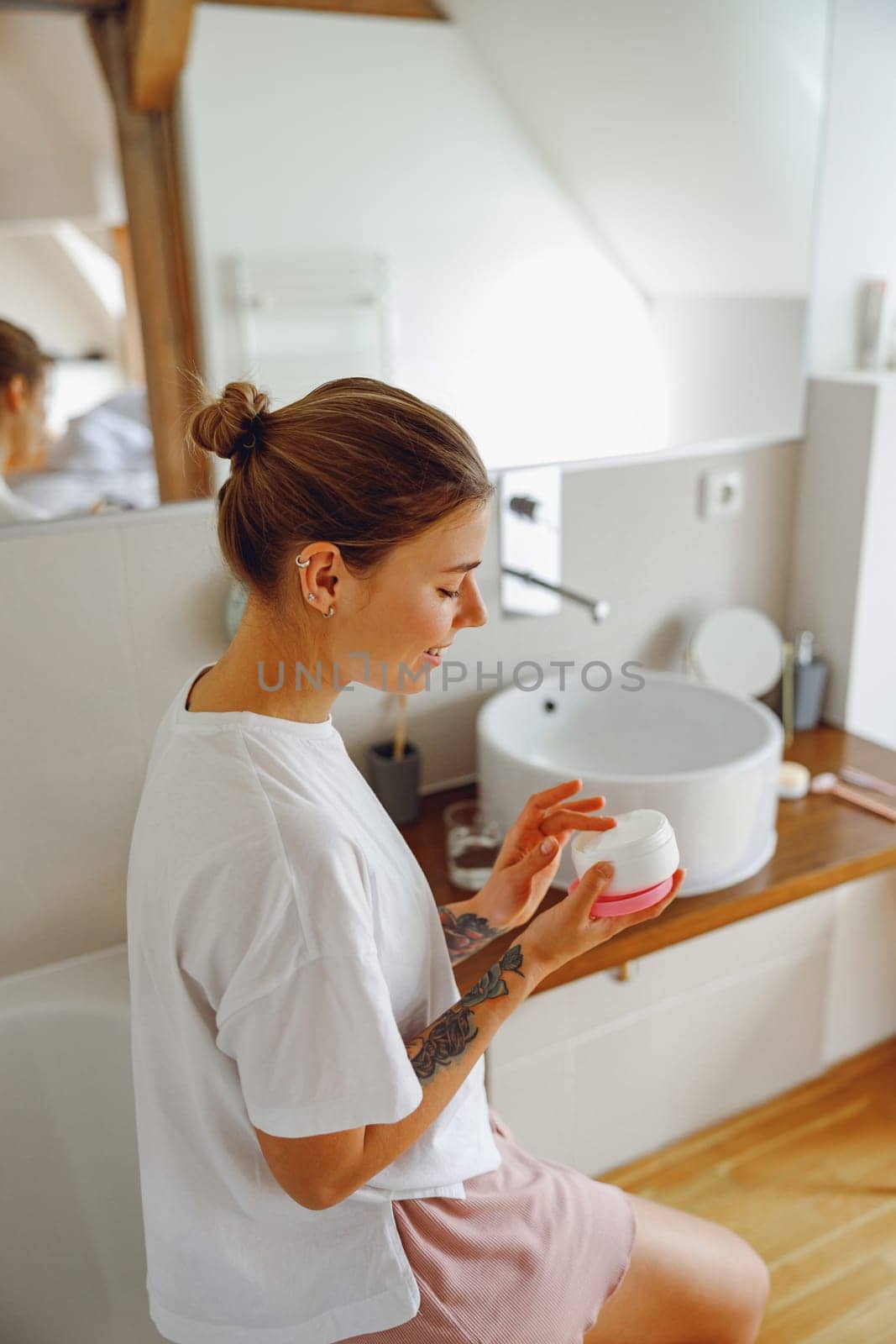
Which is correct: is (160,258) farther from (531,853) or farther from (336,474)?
(531,853)

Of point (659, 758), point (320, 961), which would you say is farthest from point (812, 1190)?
point (320, 961)

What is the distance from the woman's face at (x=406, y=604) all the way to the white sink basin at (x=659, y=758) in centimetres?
57

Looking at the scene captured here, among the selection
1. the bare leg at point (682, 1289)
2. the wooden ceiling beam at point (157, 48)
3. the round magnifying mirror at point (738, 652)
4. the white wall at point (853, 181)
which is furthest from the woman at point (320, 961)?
the white wall at point (853, 181)

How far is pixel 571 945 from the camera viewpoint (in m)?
1.07

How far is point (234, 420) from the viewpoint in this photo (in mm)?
938

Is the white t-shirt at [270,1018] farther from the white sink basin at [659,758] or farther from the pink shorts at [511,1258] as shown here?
the white sink basin at [659,758]

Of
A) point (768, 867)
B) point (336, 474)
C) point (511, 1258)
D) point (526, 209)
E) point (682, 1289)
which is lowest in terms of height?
point (682, 1289)

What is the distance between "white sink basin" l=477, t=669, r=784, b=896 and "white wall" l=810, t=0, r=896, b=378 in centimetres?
74

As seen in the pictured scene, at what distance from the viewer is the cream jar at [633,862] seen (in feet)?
3.57

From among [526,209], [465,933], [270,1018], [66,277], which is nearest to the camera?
[270,1018]

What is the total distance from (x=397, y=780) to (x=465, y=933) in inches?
19.4

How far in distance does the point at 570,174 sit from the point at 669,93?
260 mm

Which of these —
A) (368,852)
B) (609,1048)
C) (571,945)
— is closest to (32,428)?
(368,852)

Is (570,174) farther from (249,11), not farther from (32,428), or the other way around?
(32,428)
